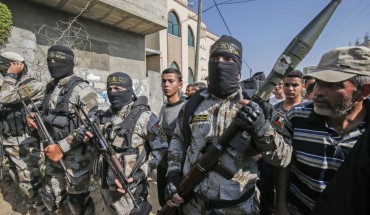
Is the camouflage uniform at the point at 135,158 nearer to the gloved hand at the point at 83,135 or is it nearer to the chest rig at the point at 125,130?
the chest rig at the point at 125,130

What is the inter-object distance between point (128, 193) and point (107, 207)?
427mm

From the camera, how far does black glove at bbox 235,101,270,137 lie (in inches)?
55.7

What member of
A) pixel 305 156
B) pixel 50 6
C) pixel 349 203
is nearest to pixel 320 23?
pixel 305 156

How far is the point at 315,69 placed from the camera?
1579mm

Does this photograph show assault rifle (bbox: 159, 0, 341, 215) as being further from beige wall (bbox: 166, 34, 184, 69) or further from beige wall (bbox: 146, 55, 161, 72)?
beige wall (bbox: 166, 34, 184, 69)

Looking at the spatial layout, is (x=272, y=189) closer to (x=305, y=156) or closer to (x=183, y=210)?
(x=305, y=156)

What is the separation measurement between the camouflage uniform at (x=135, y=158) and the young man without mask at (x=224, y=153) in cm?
51

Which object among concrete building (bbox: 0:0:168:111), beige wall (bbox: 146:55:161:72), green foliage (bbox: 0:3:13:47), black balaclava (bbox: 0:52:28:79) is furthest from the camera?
beige wall (bbox: 146:55:161:72)

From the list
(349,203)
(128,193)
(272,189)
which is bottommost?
(128,193)

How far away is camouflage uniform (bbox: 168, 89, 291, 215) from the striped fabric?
108 mm

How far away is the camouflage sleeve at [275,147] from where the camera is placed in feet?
4.91

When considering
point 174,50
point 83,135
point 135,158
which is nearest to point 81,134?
point 83,135

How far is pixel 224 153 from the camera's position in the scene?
5.75ft

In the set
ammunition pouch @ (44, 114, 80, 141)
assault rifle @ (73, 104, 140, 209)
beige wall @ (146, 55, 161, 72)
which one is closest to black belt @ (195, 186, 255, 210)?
assault rifle @ (73, 104, 140, 209)
